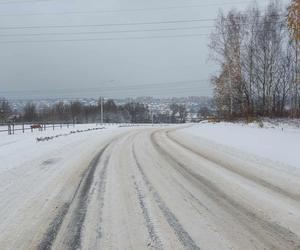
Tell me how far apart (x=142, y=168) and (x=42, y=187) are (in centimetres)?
366

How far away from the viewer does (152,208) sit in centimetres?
759

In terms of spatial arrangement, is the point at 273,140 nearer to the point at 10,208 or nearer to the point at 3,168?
the point at 3,168

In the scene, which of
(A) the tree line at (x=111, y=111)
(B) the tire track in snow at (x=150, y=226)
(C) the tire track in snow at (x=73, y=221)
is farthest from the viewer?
(A) the tree line at (x=111, y=111)

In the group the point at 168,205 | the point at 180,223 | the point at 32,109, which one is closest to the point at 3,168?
the point at 168,205

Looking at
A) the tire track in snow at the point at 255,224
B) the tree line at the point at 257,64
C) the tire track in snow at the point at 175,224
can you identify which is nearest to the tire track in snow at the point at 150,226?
the tire track in snow at the point at 175,224

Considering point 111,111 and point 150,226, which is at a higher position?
point 111,111

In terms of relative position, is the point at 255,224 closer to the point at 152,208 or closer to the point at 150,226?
the point at 150,226

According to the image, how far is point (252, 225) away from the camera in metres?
6.48

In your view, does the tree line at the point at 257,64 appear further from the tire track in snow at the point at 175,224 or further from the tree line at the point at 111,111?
the tree line at the point at 111,111

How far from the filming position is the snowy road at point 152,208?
5812mm

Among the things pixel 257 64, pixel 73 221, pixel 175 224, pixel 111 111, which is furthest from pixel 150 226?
pixel 111 111

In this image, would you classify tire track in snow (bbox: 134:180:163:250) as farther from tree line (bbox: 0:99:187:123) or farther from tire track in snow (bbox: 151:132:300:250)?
tree line (bbox: 0:99:187:123)

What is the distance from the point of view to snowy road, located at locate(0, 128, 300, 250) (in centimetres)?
581

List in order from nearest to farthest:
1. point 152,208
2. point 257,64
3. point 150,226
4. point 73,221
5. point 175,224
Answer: point 150,226 < point 175,224 < point 73,221 < point 152,208 < point 257,64
